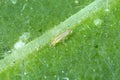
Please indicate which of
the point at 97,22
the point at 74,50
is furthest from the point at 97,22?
the point at 74,50

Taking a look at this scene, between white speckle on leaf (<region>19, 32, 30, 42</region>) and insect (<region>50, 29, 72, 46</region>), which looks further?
white speckle on leaf (<region>19, 32, 30, 42</region>)

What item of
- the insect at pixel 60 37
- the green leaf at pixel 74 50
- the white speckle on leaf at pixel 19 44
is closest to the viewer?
the green leaf at pixel 74 50

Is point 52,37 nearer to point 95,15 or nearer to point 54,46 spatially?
point 54,46

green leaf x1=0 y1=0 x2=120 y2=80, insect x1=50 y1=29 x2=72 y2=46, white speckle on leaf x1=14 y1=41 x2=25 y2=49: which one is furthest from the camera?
white speckle on leaf x1=14 y1=41 x2=25 y2=49

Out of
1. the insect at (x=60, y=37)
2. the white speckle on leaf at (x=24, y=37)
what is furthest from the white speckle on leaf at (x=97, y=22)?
the white speckle on leaf at (x=24, y=37)

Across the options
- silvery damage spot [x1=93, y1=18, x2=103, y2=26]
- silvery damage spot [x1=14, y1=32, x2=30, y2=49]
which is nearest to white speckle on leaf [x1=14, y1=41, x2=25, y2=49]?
silvery damage spot [x1=14, y1=32, x2=30, y2=49]

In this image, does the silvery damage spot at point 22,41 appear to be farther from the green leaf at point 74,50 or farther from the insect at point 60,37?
the insect at point 60,37

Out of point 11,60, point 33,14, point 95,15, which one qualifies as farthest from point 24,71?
point 95,15

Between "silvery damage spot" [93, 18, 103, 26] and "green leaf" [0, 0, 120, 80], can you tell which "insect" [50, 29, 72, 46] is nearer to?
"green leaf" [0, 0, 120, 80]

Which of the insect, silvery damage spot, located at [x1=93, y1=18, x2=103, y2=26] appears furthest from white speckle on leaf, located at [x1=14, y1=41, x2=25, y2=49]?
silvery damage spot, located at [x1=93, y1=18, x2=103, y2=26]

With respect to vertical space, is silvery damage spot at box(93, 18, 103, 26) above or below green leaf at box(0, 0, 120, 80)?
above

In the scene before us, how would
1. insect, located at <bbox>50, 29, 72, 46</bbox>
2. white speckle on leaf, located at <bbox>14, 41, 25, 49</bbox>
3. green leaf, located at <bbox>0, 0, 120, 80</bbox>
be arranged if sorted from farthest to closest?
white speckle on leaf, located at <bbox>14, 41, 25, 49</bbox>
insect, located at <bbox>50, 29, 72, 46</bbox>
green leaf, located at <bbox>0, 0, 120, 80</bbox>
